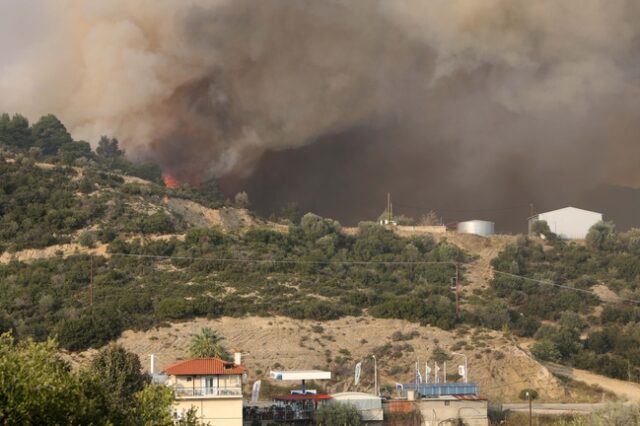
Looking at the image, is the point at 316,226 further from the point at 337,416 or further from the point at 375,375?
the point at 337,416

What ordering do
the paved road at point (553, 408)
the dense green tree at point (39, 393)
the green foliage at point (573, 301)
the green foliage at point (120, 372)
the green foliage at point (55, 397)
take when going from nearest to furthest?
1. the dense green tree at point (39, 393)
2. the green foliage at point (55, 397)
3. the green foliage at point (120, 372)
4. the paved road at point (553, 408)
5. the green foliage at point (573, 301)

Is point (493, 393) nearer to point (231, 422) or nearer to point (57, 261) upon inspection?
point (231, 422)

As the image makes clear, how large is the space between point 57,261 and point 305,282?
18.2m

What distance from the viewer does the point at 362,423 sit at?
219 feet

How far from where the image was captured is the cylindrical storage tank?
122000 millimetres

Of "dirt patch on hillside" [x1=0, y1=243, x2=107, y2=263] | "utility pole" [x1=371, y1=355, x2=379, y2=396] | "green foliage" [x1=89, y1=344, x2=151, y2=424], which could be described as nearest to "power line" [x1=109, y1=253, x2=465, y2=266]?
"dirt patch on hillside" [x1=0, y1=243, x2=107, y2=263]

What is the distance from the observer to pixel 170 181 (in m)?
129

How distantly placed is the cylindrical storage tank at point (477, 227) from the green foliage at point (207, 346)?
4832 centimetres

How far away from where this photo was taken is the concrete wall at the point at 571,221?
123 m

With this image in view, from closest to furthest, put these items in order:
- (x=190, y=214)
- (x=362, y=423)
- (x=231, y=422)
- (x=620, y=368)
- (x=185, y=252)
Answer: (x=231, y=422)
(x=362, y=423)
(x=620, y=368)
(x=185, y=252)
(x=190, y=214)

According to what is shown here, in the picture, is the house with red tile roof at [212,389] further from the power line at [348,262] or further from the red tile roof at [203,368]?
the power line at [348,262]

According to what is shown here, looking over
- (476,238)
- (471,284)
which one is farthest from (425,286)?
(476,238)

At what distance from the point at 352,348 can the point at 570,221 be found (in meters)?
46.0

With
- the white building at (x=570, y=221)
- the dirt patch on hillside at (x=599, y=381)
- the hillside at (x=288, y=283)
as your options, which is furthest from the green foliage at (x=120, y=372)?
the white building at (x=570, y=221)
